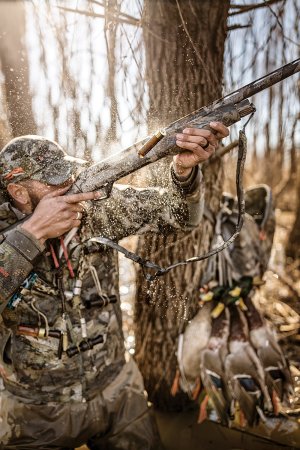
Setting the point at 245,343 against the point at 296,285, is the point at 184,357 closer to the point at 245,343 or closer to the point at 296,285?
the point at 245,343

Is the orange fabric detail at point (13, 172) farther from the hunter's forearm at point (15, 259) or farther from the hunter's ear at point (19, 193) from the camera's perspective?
the hunter's forearm at point (15, 259)

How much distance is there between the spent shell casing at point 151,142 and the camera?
5.26ft

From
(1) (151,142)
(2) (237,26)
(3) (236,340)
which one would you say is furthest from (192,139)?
(3) (236,340)

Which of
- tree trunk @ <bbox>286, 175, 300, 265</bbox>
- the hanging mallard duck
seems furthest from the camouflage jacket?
tree trunk @ <bbox>286, 175, 300, 265</bbox>

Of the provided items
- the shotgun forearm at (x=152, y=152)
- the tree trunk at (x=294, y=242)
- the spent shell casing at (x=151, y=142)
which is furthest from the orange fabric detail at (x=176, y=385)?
the tree trunk at (x=294, y=242)

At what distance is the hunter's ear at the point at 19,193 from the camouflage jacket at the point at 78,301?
0.05 metres

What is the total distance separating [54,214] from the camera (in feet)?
5.76

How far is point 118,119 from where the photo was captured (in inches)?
84.0

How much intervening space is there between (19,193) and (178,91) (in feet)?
3.68

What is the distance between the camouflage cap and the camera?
1.89 metres

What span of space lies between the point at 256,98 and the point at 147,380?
8.63 feet

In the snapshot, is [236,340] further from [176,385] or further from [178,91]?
[178,91]

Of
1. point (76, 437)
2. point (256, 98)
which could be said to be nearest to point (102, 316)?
point (76, 437)

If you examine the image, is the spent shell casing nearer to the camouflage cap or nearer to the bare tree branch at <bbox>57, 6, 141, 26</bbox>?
the camouflage cap
